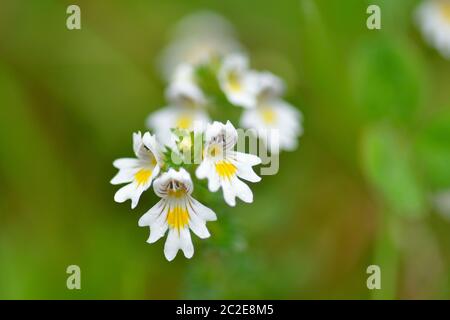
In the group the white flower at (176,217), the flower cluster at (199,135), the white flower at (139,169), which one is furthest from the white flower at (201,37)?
the white flower at (176,217)

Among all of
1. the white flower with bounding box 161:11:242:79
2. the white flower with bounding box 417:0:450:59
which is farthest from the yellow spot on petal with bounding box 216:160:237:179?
the white flower with bounding box 417:0:450:59

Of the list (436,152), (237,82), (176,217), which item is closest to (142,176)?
(176,217)

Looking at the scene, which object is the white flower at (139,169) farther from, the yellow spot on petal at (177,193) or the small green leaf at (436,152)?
the small green leaf at (436,152)

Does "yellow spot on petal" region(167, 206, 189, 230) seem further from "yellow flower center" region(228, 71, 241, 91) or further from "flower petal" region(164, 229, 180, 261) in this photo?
"yellow flower center" region(228, 71, 241, 91)

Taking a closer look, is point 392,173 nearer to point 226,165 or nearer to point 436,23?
point 226,165
